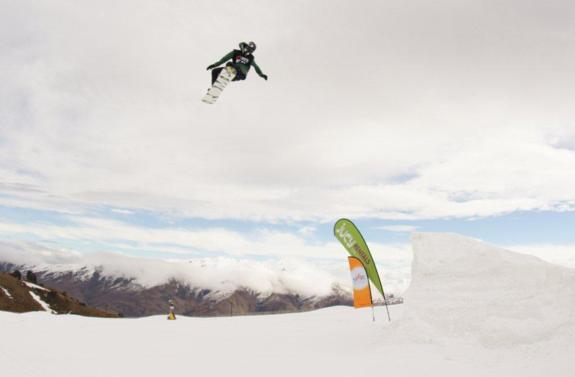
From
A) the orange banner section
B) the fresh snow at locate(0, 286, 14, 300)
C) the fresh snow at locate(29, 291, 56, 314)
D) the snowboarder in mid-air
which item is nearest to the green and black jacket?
the snowboarder in mid-air

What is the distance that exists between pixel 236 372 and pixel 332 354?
3.37 m

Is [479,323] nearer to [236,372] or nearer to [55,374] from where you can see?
[236,372]

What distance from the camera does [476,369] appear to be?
9812mm

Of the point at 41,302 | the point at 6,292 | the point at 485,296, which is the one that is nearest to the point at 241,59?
the point at 485,296

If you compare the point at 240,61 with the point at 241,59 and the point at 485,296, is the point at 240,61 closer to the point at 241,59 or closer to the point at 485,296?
the point at 241,59

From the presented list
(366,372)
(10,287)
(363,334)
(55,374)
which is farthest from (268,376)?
(10,287)

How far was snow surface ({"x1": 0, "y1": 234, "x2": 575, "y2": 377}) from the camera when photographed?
994cm

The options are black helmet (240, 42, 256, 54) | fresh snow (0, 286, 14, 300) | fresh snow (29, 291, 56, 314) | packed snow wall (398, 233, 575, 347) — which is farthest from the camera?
fresh snow (29, 291, 56, 314)

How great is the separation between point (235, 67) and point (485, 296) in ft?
38.9

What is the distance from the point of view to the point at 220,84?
1484 cm

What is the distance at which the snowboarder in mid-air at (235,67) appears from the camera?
1378 centimetres

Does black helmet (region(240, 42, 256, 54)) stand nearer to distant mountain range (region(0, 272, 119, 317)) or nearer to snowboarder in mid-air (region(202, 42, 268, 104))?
snowboarder in mid-air (region(202, 42, 268, 104))

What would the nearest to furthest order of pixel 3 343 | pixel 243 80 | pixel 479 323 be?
pixel 3 343, pixel 479 323, pixel 243 80

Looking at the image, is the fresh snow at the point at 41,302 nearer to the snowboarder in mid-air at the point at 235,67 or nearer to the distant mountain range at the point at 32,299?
the distant mountain range at the point at 32,299
